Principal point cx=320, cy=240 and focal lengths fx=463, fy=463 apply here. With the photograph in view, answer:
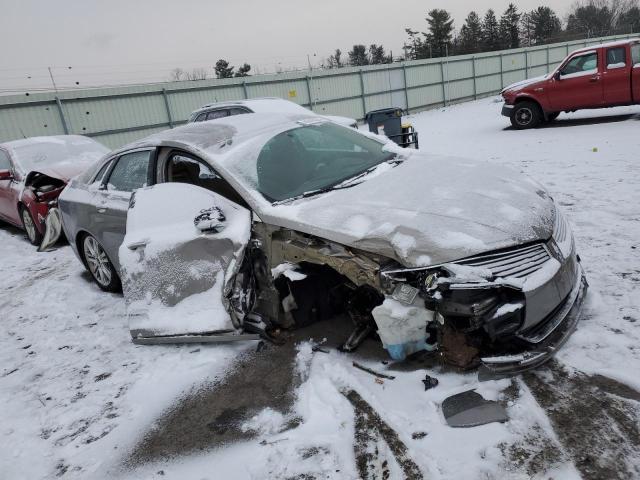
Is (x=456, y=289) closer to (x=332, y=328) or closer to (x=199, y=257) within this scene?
(x=332, y=328)

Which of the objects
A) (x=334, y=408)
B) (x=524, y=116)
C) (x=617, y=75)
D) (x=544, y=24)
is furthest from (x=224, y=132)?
(x=544, y=24)

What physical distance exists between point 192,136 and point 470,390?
291cm

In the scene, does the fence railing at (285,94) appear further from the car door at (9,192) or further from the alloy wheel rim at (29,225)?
the alloy wheel rim at (29,225)

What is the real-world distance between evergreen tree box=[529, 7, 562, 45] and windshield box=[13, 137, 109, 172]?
59.4 meters

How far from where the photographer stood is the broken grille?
95.1 inches

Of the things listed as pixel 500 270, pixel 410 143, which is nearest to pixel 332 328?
pixel 500 270

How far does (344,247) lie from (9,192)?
6.95 m

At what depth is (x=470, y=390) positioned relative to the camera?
8.13 ft

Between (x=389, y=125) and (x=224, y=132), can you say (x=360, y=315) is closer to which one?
(x=224, y=132)

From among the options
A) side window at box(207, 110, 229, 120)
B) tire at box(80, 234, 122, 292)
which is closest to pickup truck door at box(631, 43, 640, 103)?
side window at box(207, 110, 229, 120)

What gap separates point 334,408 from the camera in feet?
8.42

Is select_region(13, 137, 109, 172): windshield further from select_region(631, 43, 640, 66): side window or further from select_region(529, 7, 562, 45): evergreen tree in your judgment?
select_region(529, 7, 562, 45): evergreen tree

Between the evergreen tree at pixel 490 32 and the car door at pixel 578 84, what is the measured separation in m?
43.5

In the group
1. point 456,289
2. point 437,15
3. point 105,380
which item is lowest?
point 105,380
